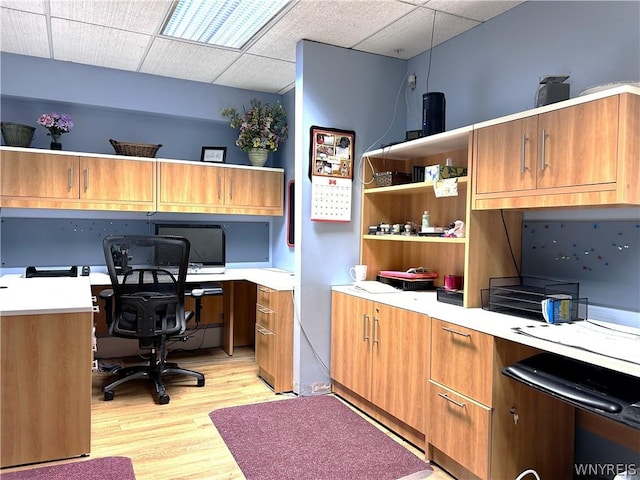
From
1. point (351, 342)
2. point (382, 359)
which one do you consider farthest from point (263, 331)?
point (382, 359)

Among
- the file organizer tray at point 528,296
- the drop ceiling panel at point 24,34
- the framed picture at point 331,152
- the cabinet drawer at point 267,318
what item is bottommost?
the cabinet drawer at point 267,318

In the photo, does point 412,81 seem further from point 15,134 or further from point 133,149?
point 15,134

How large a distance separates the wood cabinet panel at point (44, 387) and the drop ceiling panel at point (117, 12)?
1.82 m

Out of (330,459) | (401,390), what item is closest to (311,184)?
(401,390)

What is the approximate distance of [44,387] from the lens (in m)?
2.26

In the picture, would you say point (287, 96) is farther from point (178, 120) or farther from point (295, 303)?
point (295, 303)

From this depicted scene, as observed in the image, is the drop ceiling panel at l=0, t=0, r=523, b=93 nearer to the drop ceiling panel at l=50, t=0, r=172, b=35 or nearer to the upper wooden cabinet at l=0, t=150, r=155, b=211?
the drop ceiling panel at l=50, t=0, r=172, b=35

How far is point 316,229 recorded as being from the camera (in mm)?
3305

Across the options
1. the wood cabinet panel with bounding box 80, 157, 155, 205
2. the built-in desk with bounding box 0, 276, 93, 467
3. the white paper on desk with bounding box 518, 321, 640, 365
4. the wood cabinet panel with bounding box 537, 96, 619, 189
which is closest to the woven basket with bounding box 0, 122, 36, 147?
the wood cabinet panel with bounding box 80, 157, 155, 205

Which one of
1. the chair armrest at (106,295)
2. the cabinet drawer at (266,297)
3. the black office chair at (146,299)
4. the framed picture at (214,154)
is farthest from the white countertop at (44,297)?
the framed picture at (214,154)

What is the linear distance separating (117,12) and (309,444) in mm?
2806

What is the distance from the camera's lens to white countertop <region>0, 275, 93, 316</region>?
2232mm

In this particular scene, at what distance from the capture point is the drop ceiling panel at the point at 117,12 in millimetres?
2740

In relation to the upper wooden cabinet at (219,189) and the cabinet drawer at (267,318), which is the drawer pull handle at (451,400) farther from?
the upper wooden cabinet at (219,189)
